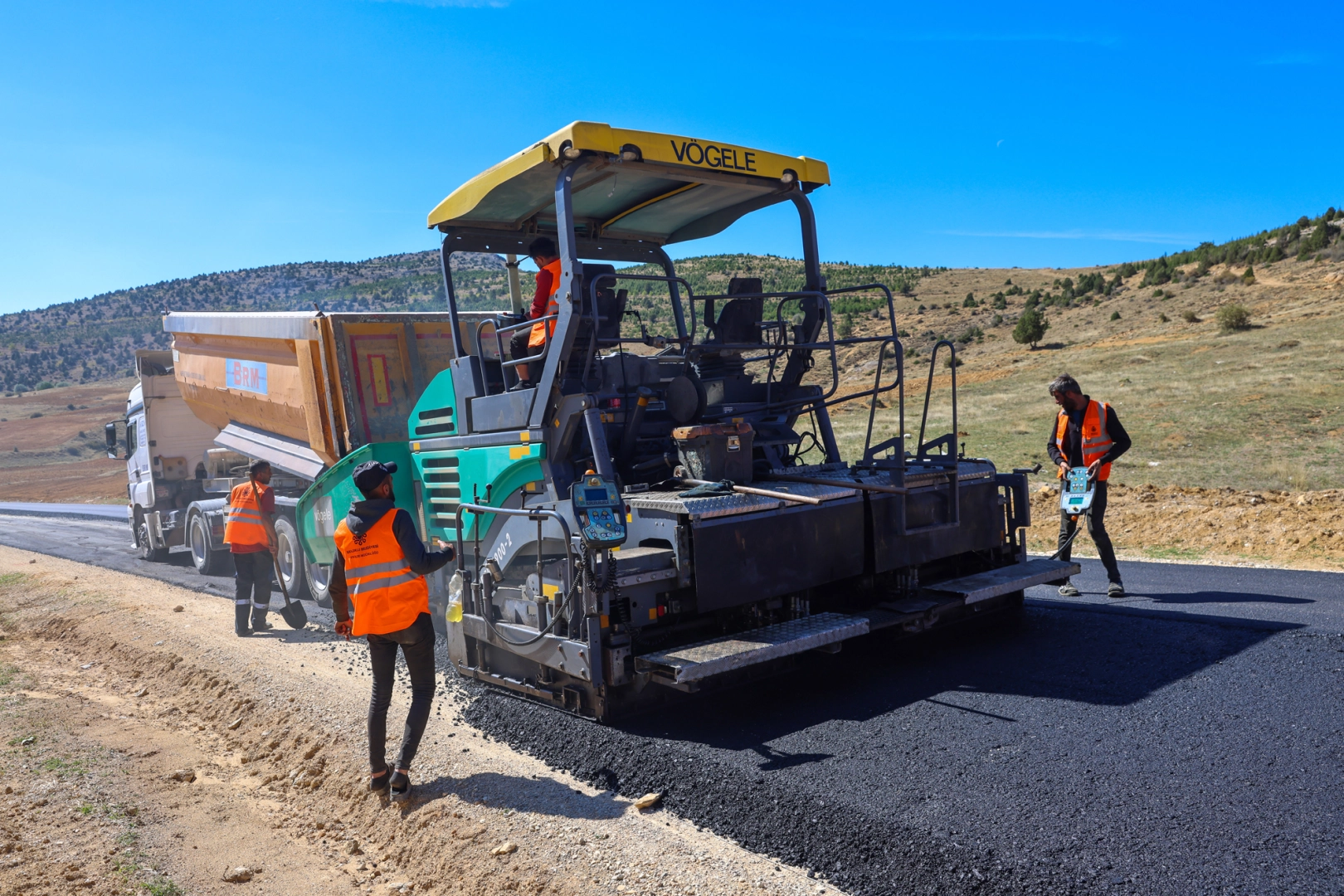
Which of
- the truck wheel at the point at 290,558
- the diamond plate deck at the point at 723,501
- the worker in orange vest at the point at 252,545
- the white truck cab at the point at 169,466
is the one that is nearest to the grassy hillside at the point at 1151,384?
the diamond plate deck at the point at 723,501

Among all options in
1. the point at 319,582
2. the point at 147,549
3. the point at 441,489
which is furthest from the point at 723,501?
the point at 147,549

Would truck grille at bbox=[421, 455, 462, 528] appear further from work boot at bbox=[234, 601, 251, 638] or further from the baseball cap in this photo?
work boot at bbox=[234, 601, 251, 638]

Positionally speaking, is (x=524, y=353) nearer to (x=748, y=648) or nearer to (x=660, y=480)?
(x=660, y=480)

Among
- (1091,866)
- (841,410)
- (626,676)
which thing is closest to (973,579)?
(626,676)

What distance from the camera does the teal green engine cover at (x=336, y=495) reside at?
739 cm

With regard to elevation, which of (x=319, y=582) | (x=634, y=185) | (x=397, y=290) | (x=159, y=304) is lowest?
(x=319, y=582)

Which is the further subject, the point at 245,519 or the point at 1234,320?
the point at 1234,320

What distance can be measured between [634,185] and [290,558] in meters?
6.06

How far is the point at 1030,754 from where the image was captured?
12.9 feet

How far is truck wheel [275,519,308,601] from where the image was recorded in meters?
9.53

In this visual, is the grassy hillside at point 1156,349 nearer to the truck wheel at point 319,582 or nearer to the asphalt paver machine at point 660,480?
the asphalt paver machine at point 660,480

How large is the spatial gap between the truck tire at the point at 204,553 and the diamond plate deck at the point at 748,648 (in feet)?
30.0

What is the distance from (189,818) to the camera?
4.57 meters

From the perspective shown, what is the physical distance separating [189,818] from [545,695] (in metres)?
1.80
